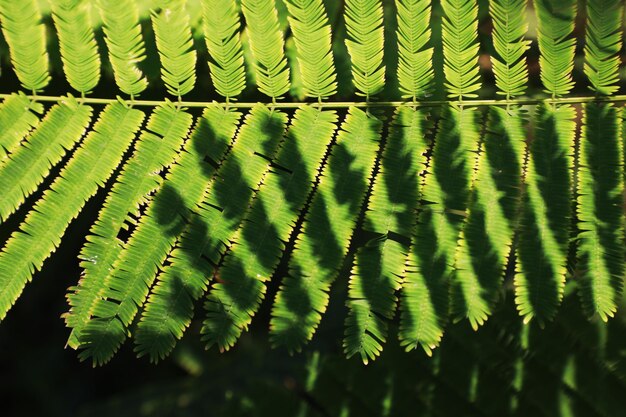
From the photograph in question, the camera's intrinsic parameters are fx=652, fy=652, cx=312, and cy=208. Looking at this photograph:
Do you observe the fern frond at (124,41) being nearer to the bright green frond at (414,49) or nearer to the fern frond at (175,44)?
the fern frond at (175,44)

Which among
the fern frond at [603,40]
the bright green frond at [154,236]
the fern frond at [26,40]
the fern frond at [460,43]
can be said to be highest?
the fern frond at [603,40]

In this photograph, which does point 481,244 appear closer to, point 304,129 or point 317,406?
point 304,129

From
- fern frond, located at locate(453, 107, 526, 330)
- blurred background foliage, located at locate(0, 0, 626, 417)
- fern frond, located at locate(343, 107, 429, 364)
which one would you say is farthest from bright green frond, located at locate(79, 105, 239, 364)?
fern frond, located at locate(453, 107, 526, 330)

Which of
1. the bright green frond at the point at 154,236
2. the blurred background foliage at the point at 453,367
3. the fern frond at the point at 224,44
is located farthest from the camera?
the blurred background foliage at the point at 453,367

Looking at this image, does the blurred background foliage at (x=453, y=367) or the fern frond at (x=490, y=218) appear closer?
the fern frond at (x=490, y=218)

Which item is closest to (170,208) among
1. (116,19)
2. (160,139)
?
(160,139)

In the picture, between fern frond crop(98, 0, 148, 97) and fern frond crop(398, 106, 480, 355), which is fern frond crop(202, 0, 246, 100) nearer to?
fern frond crop(98, 0, 148, 97)

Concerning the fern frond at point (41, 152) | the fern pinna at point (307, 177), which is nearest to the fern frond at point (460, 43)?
the fern pinna at point (307, 177)
